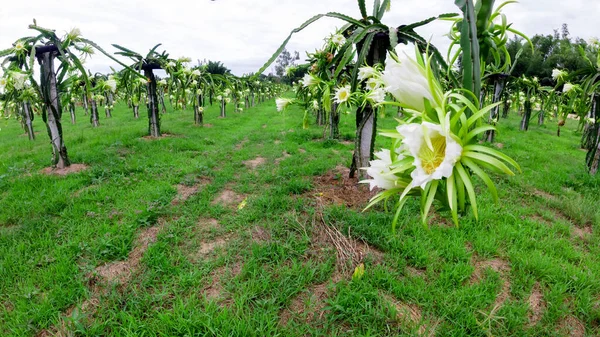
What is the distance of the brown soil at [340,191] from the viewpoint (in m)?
3.09

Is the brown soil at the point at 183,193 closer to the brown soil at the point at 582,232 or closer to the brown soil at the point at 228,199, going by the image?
the brown soil at the point at 228,199

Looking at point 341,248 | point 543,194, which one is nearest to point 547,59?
point 543,194

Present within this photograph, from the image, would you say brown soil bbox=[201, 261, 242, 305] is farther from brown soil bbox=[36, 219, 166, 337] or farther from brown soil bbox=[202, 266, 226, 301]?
brown soil bbox=[36, 219, 166, 337]

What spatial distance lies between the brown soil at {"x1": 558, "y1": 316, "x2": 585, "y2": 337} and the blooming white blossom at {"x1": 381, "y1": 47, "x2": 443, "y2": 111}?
1.91 m

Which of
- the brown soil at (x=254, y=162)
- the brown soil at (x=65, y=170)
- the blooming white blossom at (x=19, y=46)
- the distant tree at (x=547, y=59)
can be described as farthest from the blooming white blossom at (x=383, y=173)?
the distant tree at (x=547, y=59)

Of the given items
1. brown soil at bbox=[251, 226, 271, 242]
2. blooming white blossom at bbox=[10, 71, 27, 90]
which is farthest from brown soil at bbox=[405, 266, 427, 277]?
blooming white blossom at bbox=[10, 71, 27, 90]

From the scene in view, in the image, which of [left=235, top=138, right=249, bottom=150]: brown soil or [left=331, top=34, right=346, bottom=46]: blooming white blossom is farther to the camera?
[left=235, top=138, right=249, bottom=150]: brown soil

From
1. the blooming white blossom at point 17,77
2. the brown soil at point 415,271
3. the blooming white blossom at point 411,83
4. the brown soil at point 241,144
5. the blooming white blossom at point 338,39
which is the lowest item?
the brown soil at point 415,271

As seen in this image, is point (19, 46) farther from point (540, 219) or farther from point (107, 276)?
point (540, 219)

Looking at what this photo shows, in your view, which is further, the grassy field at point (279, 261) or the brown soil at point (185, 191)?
the brown soil at point (185, 191)

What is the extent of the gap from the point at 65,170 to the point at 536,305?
5.23 meters

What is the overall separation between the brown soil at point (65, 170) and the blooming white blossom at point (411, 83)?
15.3 feet

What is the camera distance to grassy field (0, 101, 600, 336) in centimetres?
167

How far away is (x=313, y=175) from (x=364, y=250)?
6.34 ft
